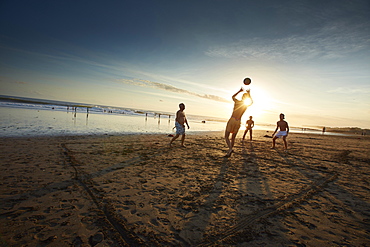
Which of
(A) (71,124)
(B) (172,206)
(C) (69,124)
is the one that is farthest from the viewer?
(A) (71,124)

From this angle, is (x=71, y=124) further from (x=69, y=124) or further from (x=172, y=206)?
(x=172, y=206)

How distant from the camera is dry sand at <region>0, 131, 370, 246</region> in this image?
2.42 meters

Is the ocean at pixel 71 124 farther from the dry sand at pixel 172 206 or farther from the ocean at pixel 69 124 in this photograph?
the dry sand at pixel 172 206

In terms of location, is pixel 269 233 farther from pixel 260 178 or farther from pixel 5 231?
pixel 5 231

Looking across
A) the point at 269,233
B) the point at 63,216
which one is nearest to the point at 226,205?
the point at 269,233

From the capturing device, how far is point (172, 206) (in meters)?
3.26

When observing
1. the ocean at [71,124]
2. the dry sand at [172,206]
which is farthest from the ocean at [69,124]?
the dry sand at [172,206]

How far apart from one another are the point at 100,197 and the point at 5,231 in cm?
130

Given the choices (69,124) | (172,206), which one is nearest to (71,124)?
(69,124)

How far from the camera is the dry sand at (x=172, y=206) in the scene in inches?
95.3

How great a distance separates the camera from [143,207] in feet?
10.4

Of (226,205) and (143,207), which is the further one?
(226,205)

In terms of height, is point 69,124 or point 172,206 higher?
point 69,124

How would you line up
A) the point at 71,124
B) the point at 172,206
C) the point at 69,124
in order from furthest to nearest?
the point at 71,124, the point at 69,124, the point at 172,206
